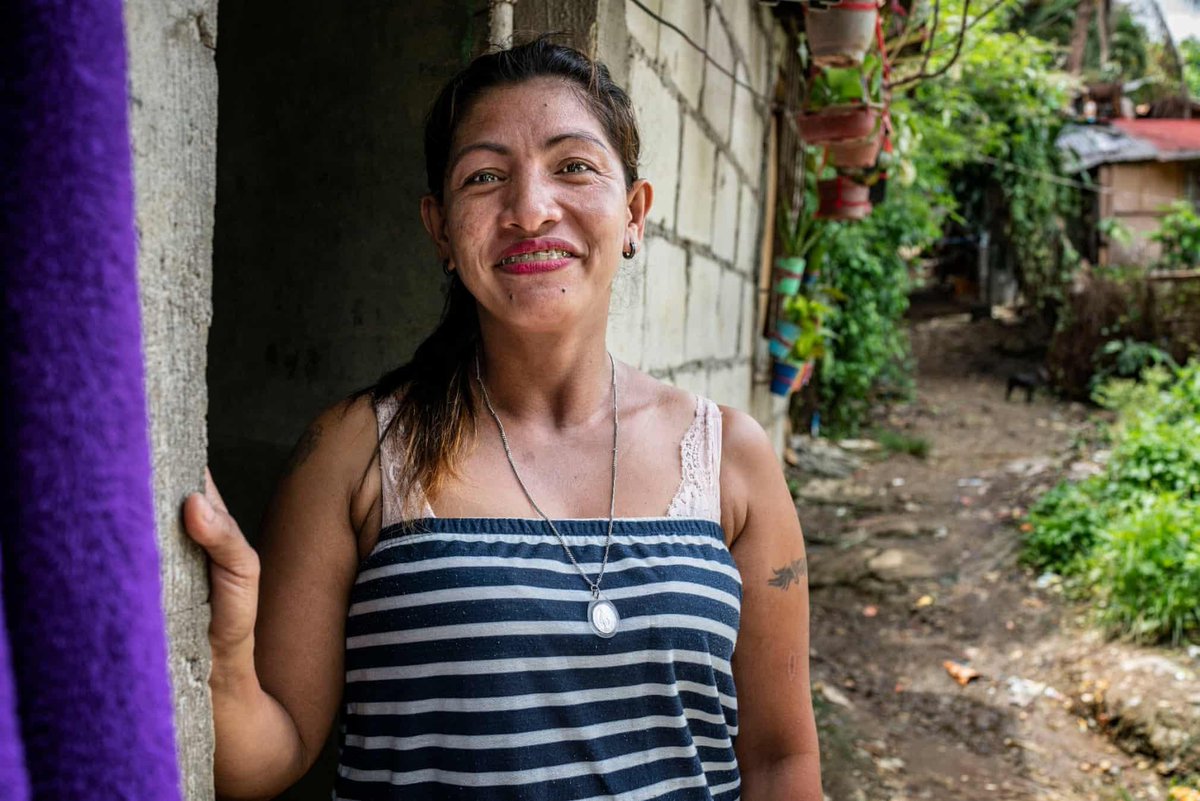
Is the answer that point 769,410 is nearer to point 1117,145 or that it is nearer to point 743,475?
point 743,475

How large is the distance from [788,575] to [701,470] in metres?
0.22

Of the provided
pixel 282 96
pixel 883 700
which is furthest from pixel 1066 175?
pixel 282 96

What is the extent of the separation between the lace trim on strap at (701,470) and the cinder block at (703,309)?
150 cm

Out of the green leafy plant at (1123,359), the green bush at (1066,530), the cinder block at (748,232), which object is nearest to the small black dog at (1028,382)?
the green leafy plant at (1123,359)

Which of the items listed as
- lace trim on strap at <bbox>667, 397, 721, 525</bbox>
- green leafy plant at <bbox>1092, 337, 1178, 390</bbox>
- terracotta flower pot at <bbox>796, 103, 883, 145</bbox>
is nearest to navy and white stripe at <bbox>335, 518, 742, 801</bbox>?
lace trim on strap at <bbox>667, 397, 721, 525</bbox>

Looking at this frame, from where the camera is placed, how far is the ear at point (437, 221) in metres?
1.44

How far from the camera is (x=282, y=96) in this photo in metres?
2.00

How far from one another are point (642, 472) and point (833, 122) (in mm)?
3030

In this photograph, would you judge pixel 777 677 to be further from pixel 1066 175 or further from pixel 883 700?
pixel 1066 175

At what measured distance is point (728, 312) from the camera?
3928 mm

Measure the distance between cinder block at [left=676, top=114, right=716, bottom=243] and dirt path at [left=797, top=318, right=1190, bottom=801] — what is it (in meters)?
2.25

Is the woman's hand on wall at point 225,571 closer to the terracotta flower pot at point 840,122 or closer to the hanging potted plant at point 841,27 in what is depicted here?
the hanging potted plant at point 841,27

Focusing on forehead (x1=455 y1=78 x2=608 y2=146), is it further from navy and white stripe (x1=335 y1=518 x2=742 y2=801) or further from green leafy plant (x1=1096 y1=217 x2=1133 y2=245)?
green leafy plant (x1=1096 y1=217 x2=1133 y2=245)

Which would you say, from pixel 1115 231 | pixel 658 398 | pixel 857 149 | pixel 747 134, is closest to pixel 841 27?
pixel 747 134
